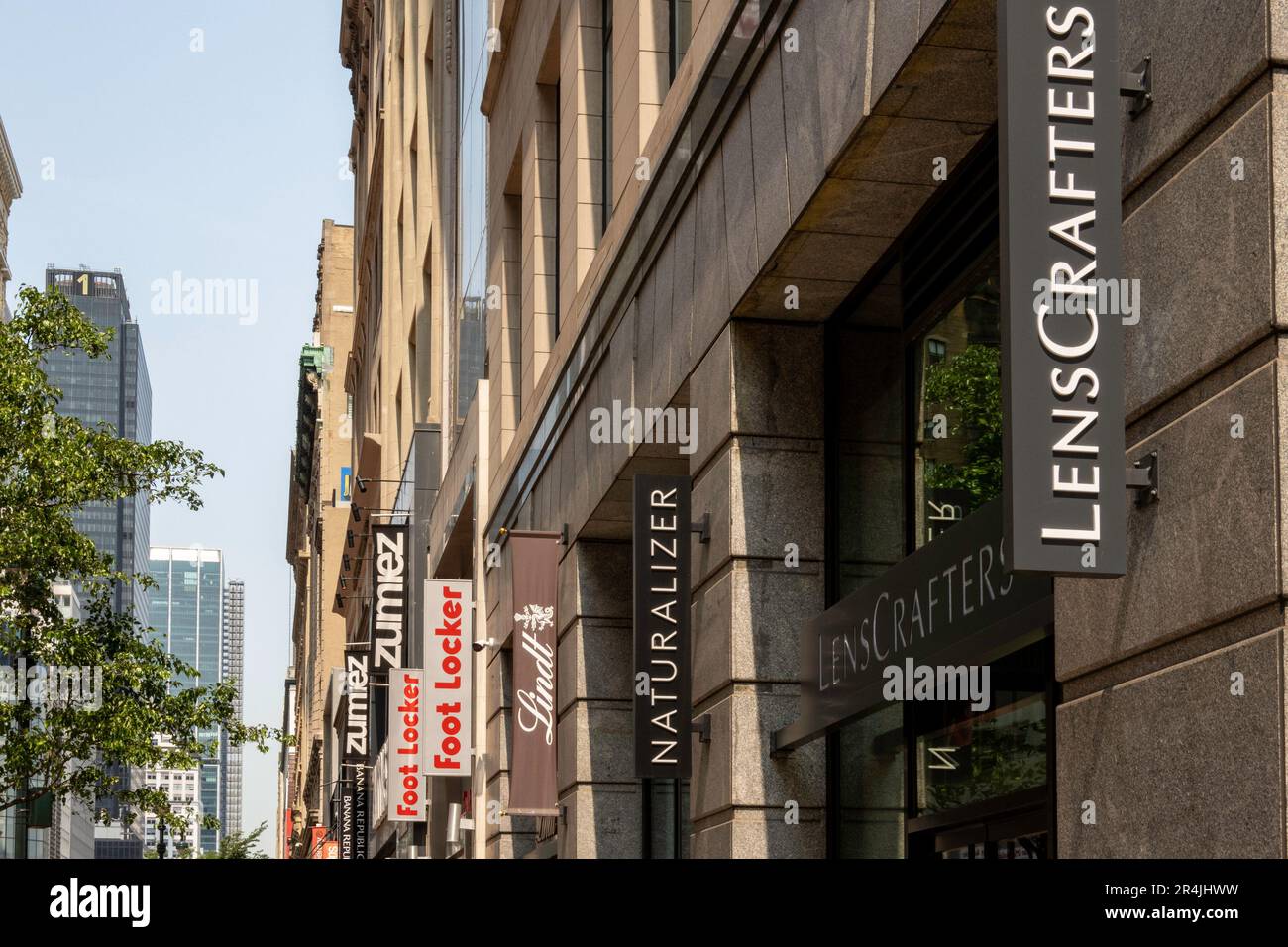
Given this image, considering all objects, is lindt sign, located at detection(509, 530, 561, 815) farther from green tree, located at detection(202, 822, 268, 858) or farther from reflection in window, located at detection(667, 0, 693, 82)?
green tree, located at detection(202, 822, 268, 858)

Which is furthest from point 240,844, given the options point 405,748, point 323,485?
point 405,748

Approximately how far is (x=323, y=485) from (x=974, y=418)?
88457mm

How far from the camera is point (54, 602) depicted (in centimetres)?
2831

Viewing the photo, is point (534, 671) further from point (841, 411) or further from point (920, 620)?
point (920, 620)

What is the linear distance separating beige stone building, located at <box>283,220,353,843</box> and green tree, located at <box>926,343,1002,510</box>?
2811 inches

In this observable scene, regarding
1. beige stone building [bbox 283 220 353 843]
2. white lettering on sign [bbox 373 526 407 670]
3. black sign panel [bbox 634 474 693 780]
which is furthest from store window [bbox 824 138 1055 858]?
beige stone building [bbox 283 220 353 843]

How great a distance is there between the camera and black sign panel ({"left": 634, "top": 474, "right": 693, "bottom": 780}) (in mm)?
14031

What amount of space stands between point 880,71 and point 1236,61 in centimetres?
370

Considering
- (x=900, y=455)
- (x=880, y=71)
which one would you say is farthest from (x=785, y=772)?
(x=880, y=71)

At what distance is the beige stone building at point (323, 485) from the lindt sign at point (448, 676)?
54.7 meters

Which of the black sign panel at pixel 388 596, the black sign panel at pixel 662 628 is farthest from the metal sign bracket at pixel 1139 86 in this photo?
the black sign panel at pixel 388 596

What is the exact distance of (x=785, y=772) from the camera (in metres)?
12.7

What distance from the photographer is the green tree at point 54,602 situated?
26.0 m
